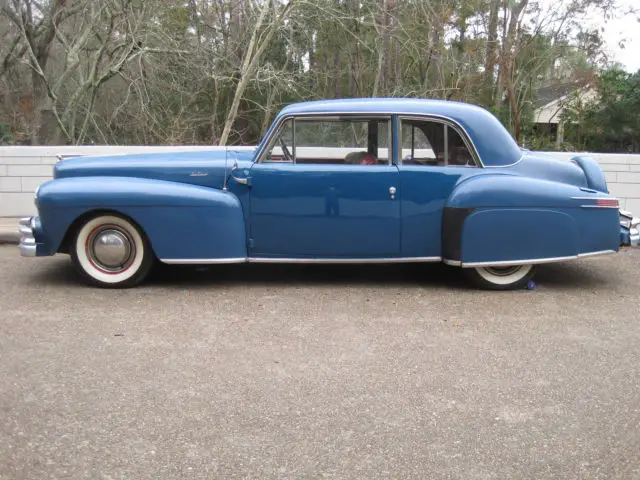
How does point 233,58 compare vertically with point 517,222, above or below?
above

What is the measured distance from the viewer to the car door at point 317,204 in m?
5.96

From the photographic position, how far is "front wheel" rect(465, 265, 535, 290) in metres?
6.17

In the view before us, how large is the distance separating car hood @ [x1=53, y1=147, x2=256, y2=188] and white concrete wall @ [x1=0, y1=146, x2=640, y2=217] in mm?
2422

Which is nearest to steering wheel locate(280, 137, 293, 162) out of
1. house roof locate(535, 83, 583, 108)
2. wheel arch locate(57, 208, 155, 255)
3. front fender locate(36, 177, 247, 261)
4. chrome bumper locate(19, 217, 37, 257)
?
front fender locate(36, 177, 247, 261)

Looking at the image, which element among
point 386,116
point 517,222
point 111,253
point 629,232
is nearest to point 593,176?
point 629,232

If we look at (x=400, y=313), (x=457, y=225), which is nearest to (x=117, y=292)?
(x=400, y=313)

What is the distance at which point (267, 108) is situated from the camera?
14.7 m

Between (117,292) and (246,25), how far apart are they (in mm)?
9950

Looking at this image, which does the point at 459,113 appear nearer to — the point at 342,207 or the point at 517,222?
the point at 517,222

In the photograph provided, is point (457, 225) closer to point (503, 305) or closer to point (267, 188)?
point (503, 305)

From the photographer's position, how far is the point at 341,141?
20.7 feet

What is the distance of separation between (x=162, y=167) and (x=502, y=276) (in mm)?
3261

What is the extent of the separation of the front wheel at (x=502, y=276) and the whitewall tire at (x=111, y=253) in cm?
297

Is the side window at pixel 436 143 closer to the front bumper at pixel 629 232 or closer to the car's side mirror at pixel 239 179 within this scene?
the car's side mirror at pixel 239 179
